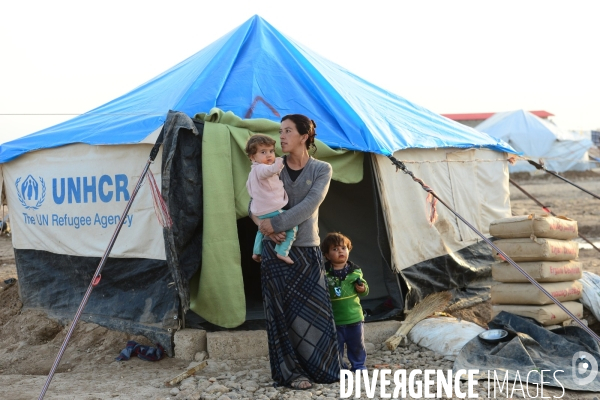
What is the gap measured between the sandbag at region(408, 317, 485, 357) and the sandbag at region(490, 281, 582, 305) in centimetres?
42

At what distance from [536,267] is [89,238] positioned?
3.64 metres

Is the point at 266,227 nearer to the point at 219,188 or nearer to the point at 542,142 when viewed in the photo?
the point at 219,188

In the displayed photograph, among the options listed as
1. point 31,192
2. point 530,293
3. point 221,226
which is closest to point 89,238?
point 31,192

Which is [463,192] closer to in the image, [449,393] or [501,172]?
[501,172]

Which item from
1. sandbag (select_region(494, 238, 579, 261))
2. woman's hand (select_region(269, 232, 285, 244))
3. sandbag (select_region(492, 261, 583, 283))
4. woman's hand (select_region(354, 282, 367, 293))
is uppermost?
woman's hand (select_region(269, 232, 285, 244))

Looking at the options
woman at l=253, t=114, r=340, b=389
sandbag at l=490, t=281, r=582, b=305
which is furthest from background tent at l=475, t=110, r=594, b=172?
woman at l=253, t=114, r=340, b=389

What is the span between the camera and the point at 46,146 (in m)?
6.25

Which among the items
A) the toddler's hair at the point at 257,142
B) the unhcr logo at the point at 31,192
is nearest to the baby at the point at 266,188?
the toddler's hair at the point at 257,142

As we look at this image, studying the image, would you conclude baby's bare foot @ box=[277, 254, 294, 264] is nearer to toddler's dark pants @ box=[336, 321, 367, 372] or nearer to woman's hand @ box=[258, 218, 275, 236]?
woman's hand @ box=[258, 218, 275, 236]

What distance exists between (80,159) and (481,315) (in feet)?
12.3

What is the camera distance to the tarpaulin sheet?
4.52m

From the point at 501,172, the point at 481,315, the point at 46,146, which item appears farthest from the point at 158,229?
the point at 501,172

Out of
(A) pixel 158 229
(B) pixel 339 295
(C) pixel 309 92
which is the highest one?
(C) pixel 309 92

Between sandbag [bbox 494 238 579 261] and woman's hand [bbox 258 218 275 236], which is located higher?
woman's hand [bbox 258 218 275 236]
